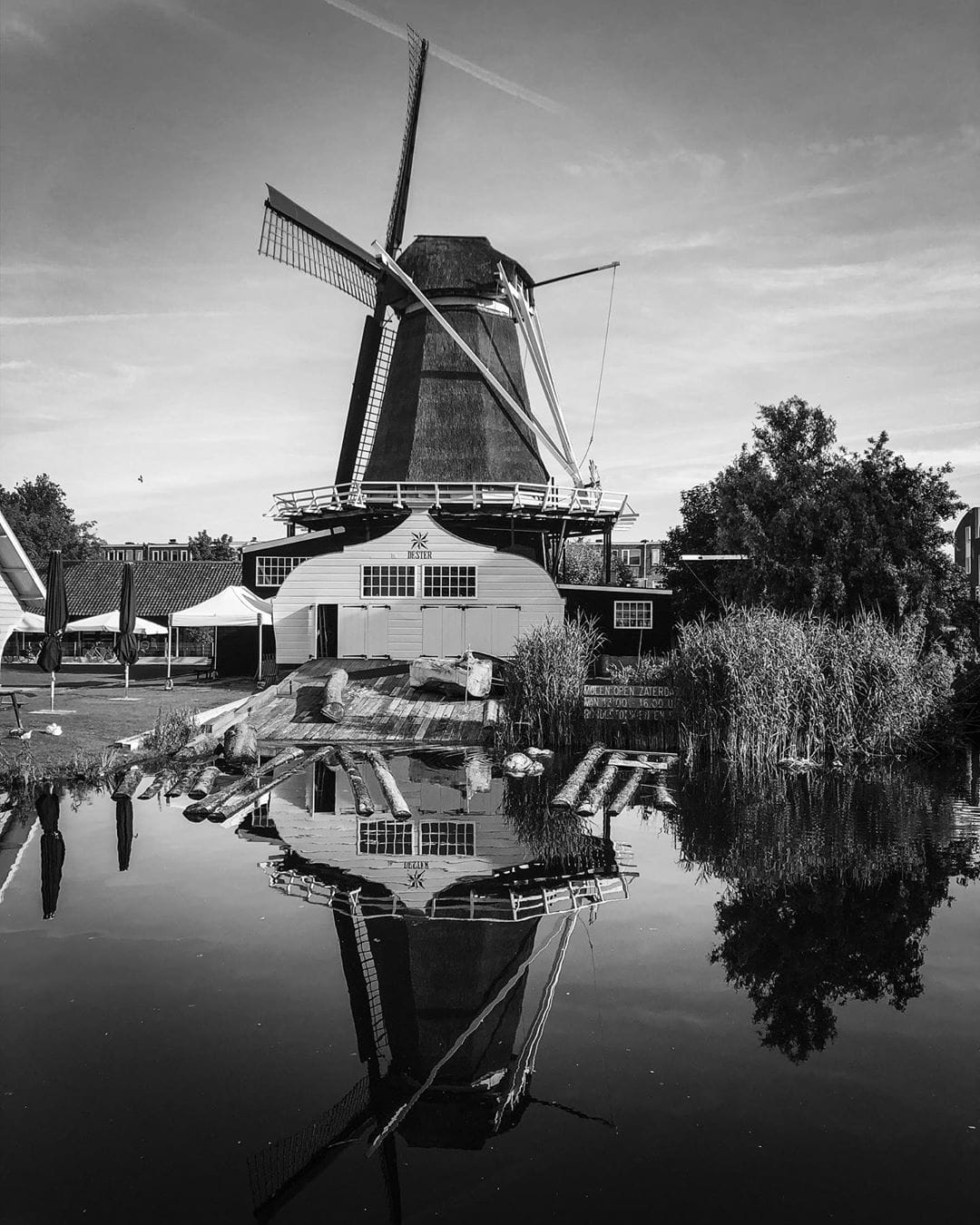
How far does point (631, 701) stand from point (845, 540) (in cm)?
931

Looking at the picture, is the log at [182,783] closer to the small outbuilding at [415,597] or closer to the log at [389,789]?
the log at [389,789]

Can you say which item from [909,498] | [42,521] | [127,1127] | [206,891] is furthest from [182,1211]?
[42,521]

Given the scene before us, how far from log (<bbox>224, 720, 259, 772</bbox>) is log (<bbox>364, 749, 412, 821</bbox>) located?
1971 millimetres

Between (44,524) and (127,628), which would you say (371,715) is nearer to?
(127,628)

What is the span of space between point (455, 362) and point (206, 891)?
2244 cm

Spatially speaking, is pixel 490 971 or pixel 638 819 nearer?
pixel 490 971

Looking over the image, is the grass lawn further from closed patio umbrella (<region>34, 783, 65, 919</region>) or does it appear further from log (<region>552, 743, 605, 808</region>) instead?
log (<region>552, 743, 605, 808</region>)

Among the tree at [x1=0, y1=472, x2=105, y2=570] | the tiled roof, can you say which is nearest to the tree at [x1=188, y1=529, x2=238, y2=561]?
Result: the tree at [x1=0, y1=472, x2=105, y2=570]

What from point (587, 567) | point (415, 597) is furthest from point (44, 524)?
point (415, 597)

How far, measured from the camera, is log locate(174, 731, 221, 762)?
15703 mm

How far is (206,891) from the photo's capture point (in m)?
9.06

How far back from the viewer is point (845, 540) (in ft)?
80.9

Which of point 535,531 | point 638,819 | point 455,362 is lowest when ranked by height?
point 638,819

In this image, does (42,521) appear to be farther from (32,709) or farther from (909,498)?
(909,498)
